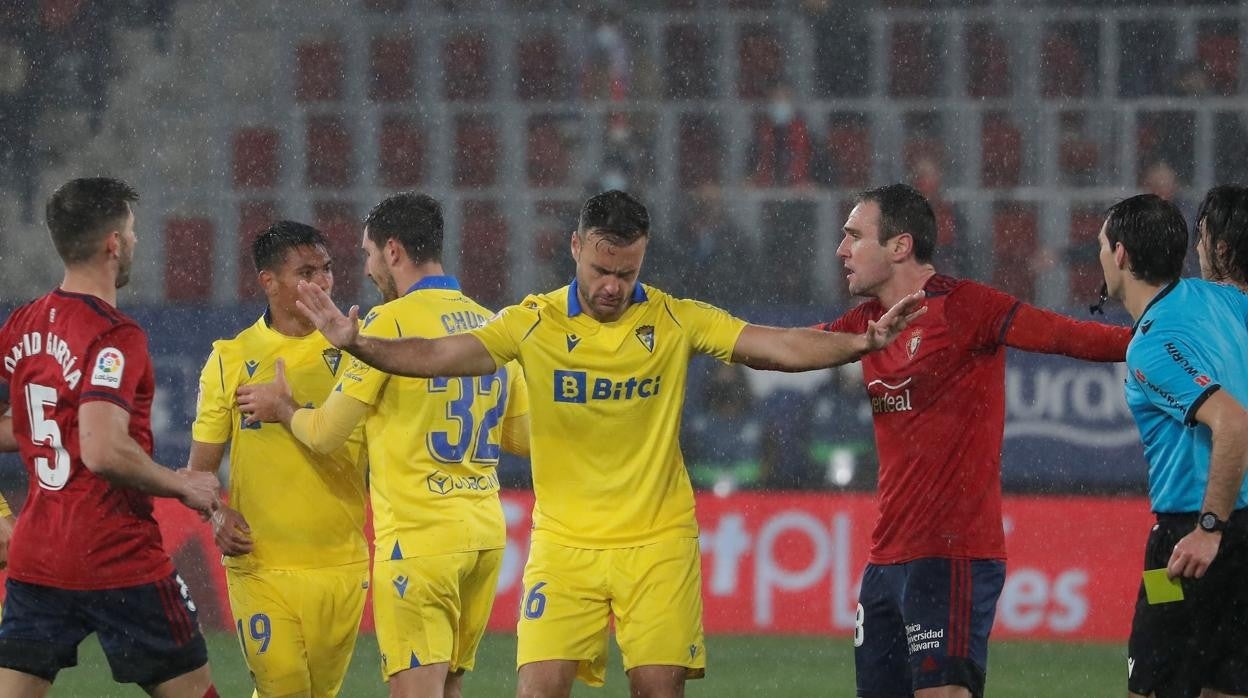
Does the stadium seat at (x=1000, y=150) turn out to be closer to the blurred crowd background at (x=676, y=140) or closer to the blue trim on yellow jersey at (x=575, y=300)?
the blurred crowd background at (x=676, y=140)

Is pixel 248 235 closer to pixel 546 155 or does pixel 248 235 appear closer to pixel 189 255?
pixel 189 255

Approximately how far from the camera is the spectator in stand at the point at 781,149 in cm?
1432

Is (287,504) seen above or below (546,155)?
below

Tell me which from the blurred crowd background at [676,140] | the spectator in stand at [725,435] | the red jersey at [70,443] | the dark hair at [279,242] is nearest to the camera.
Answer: the red jersey at [70,443]

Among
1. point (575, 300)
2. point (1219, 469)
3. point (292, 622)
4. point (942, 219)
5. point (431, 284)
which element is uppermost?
point (942, 219)

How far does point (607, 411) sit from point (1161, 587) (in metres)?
1.62

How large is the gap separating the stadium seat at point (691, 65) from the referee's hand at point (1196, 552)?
10.6m

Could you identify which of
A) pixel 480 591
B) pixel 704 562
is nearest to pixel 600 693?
pixel 704 562

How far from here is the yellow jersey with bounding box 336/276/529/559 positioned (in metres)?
5.59

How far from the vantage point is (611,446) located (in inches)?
198

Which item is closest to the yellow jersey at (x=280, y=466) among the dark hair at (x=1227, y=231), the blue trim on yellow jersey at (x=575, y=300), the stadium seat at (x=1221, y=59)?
the blue trim on yellow jersey at (x=575, y=300)

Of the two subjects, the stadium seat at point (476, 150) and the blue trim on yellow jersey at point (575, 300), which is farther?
the stadium seat at point (476, 150)

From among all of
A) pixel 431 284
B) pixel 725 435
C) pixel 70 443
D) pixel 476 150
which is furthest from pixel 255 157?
pixel 70 443

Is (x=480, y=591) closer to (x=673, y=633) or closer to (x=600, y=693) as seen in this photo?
(x=673, y=633)
